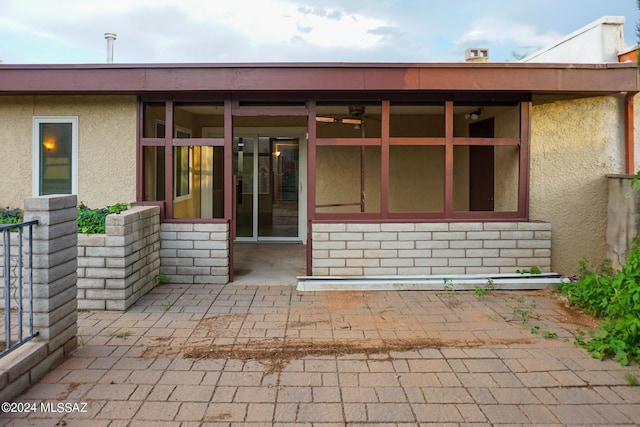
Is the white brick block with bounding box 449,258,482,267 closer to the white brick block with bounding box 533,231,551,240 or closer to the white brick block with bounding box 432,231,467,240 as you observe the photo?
the white brick block with bounding box 432,231,467,240

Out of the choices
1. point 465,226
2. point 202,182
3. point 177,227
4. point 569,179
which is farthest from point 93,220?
point 569,179

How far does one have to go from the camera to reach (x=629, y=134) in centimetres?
589

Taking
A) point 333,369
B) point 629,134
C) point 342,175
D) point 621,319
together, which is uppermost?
point 629,134

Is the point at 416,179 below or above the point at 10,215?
above

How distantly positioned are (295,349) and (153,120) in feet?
14.7

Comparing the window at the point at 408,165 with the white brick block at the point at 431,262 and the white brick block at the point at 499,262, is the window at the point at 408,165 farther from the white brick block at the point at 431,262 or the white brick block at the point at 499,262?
the white brick block at the point at 431,262

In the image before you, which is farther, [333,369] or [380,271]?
[380,271]

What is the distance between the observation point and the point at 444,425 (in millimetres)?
2576

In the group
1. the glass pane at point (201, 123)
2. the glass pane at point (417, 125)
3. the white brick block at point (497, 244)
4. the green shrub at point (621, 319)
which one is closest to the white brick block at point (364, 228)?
the white brick block at point (497, 244)

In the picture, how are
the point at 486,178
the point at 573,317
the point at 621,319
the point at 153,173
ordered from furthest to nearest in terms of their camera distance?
the point at 486,178, the point at 153,173, the point at 573,317, the point at 621,319

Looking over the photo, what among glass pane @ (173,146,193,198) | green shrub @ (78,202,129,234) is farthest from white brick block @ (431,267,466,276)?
glass pane @ (173,146,193,198)

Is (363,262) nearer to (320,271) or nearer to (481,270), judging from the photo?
(320,271)

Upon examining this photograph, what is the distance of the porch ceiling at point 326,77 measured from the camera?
18.2 ft

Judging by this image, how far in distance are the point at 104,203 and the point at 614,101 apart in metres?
6.89
